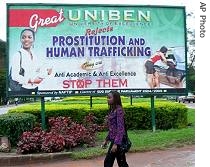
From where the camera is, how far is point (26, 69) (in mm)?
12211

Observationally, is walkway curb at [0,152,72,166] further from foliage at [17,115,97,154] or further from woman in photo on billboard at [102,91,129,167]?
woman in photo on billboard at [102,91,129,167]

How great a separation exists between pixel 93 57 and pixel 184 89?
2.88m

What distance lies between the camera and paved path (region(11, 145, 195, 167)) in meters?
8.76

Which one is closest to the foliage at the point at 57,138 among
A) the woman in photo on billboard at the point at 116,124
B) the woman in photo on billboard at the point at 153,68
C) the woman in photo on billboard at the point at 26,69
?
the woman in photo on billboard at the point at 26,69

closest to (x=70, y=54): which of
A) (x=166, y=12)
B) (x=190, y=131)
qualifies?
(x=166, y=12)

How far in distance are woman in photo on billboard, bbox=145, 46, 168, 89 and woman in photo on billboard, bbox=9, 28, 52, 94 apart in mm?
2809

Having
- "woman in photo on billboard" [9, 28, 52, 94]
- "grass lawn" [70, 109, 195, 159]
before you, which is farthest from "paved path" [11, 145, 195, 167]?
"woman in photo on billboard" [9, 28, 52, 94]

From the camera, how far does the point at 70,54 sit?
1240cm

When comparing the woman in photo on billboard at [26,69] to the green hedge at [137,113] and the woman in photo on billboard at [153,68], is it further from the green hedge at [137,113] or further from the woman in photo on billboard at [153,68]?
the woman in photo on billboard at [153,68]

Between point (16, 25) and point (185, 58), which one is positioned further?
point (185, 58)

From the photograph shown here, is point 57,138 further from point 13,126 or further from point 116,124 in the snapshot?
point 116,124

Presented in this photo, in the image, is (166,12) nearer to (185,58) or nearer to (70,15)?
(185,58)

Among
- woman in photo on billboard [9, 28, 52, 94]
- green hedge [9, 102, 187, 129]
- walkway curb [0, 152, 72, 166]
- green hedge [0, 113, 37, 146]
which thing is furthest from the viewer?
green hedge [9, 102, 187, 129]

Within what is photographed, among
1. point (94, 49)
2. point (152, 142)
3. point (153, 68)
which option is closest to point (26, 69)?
point (94, 49)
